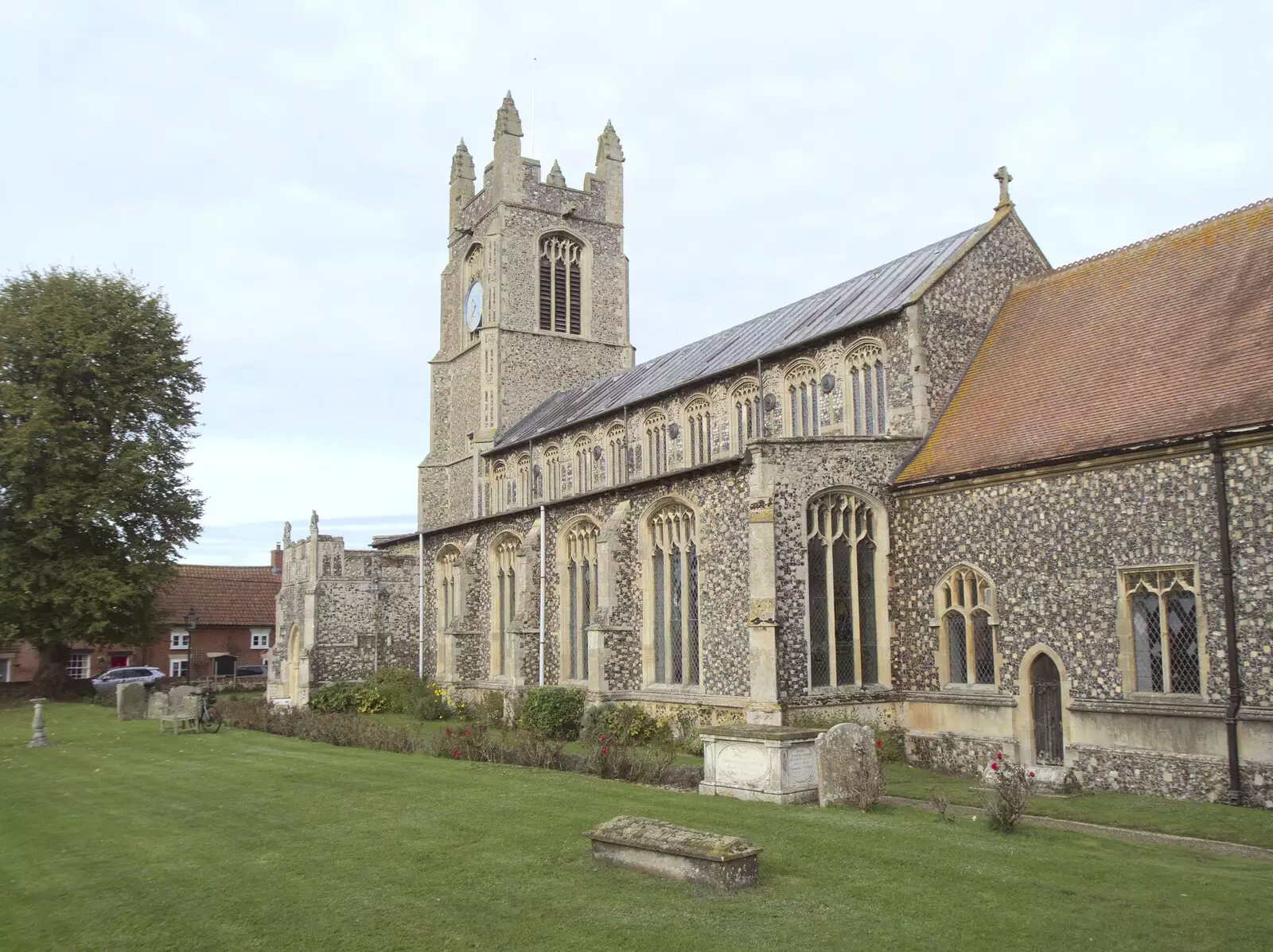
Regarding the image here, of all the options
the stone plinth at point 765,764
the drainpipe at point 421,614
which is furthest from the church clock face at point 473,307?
the stone plinth at point 765,764

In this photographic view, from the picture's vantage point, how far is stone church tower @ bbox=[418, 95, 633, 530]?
136ft

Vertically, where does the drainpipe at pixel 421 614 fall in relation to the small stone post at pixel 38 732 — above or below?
above

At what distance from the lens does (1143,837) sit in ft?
40.6

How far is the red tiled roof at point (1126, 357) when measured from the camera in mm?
15844

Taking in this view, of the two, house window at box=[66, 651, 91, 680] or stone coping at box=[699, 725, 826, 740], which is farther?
house window at box=[66, 651, 91, 680]

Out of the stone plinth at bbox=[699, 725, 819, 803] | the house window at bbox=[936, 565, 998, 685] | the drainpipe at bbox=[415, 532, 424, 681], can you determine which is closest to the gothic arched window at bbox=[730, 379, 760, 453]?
the house window at bbox=[936, 565, 998, 685]

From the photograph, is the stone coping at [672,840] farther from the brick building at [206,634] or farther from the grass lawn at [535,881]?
the brick building at [206,634]

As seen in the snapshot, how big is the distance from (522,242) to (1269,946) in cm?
3834

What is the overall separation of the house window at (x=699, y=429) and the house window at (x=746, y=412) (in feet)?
3.77

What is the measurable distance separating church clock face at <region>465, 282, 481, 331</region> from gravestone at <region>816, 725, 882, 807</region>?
3230 centimetres

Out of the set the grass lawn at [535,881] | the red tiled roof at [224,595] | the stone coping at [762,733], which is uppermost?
the red tiled roof at [224,595]

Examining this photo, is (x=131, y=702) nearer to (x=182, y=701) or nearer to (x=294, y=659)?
(x=182, y=701)

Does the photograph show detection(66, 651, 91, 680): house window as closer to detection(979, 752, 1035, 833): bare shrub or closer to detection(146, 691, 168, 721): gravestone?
detection(146, 691, 168, 721): gravestone

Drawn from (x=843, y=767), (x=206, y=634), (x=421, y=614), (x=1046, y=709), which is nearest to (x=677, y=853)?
(x=843, y=767)
